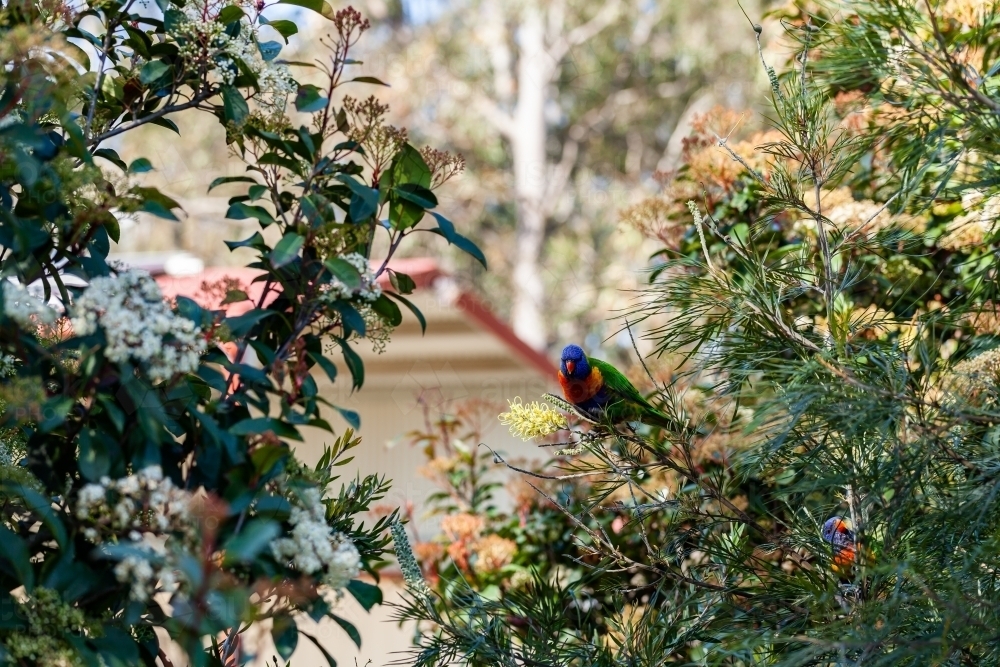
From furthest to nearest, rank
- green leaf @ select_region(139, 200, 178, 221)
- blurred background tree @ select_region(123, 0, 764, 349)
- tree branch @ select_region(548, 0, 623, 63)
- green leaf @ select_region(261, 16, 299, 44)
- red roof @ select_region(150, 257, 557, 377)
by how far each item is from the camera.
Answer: tree branch @ select_region(548, 0, 623, 63) < blurred background tree @ select_region(123, 0, 764, 349) < red roof @ select_region(150, 257, 557, 377) < green leaf @ select_region(261, 16, 299, 44) < green leaf @ select_region(139, 200, 178, 221)

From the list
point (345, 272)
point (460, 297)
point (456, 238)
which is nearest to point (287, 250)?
point (345, 272)

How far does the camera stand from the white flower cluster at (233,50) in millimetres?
1473

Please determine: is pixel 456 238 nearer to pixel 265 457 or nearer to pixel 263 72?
pixel 263 72

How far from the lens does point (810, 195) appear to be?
2.67 m

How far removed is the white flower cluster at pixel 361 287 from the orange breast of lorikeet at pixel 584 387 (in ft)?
3.17

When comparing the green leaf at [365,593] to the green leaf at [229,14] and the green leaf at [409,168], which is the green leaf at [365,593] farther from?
the green leaf at [229,14]

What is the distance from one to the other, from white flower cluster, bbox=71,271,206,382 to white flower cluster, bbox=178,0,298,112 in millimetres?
456

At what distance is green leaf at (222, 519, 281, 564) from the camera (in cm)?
110

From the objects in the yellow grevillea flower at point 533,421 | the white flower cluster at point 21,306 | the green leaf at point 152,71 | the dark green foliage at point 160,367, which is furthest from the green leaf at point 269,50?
the yellow grevillea flower at point 533,421

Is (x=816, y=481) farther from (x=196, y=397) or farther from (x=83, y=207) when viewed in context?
(x=83, y=207)

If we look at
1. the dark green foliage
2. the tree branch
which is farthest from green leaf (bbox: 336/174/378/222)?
the tree branch

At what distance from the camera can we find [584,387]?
2336 mm

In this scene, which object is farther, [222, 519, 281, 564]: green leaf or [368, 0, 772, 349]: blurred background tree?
[368, 0, 772, 349]: blurred background tree

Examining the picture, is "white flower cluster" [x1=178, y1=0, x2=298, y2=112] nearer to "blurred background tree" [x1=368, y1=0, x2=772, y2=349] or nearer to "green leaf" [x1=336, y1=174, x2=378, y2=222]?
"green leaf" [x1=336, y1=174, x2=378, y2=222]
